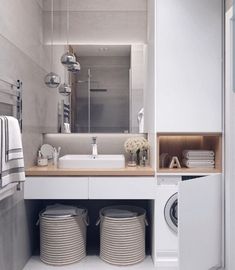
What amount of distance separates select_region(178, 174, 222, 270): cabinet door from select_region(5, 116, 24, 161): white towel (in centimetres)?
120

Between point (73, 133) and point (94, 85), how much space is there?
1.91 ft

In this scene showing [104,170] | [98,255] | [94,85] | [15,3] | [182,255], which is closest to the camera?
[182,255]

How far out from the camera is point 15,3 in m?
2.46

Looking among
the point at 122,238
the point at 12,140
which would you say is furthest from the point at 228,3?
the point at 122,238

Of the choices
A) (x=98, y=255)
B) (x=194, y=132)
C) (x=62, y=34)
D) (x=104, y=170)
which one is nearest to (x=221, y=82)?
(x=194, y=132)

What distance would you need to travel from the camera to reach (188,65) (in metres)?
2.68

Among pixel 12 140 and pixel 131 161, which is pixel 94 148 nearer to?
pixel 131 161

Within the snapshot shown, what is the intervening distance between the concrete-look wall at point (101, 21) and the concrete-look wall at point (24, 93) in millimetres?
218

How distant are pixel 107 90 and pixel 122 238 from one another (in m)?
1.57

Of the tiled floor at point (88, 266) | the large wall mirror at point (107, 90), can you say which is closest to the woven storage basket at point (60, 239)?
the tiled floor at point (88, 266)

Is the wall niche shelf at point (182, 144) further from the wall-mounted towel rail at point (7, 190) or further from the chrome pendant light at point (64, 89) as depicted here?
the wall-mounted towel rail at point (7, 190)

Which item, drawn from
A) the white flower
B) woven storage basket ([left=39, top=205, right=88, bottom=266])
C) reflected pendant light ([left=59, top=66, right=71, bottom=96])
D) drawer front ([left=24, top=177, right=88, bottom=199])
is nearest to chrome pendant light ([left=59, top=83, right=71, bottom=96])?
reflected pendant light ([left=59, top=66, right=71, bottom=96])

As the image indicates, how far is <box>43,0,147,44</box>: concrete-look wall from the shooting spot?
333 centimetres

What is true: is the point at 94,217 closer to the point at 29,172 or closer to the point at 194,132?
the point at 29,172
